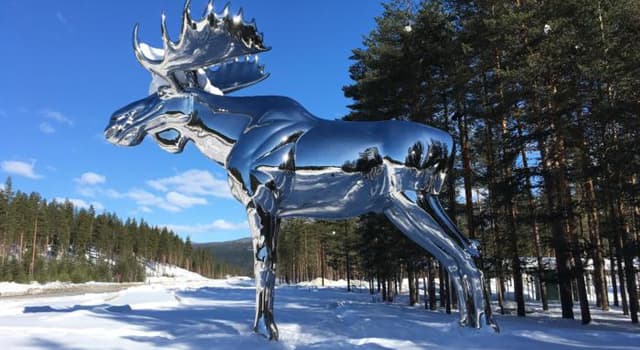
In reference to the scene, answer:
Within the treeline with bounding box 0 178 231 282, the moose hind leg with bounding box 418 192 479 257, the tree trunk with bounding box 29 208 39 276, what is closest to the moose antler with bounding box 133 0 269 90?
the moose hind leg with bounding box 418 192 479 257

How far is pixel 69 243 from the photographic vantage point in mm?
84250

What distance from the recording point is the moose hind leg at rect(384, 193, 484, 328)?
5.37 metres

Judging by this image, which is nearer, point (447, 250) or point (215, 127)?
point (447, 250)

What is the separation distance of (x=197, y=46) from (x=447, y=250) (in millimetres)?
4234

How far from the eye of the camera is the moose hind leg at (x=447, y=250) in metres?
5.37

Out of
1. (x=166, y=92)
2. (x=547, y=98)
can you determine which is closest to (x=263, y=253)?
(x=166, y=92)

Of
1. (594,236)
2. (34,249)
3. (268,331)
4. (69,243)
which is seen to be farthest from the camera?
(69,243)

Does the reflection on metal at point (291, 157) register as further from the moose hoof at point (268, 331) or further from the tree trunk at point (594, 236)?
the tree trunk at point (594, 236)

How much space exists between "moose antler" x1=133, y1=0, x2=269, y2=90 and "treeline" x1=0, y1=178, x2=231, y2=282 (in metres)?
62.0

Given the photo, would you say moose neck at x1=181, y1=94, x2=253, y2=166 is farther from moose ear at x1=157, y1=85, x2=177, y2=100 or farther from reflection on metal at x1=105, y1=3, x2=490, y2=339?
moose ear at x1=157, y1=85, x2=177, y2=100

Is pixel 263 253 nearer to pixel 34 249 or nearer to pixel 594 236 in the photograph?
pixel 594 236

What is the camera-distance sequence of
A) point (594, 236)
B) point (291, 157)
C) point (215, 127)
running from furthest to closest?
point (594, 236) < point (215, 127) < point (291, 157)

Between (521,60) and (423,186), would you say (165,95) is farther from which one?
(521,60)

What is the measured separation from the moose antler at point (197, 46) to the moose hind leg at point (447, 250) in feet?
10.1
